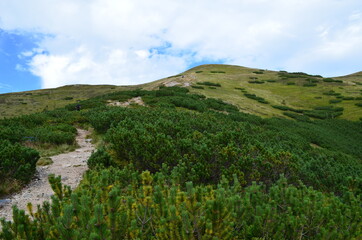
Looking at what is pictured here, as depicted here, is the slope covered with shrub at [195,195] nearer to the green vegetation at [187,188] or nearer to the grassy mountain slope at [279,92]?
the green vegetation at [187,188]

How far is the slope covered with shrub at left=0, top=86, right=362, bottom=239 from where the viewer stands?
9.08 feet

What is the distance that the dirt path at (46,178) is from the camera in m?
5.69

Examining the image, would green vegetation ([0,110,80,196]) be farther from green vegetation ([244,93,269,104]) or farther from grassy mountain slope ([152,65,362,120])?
green vegetation ([244,93,269,104])

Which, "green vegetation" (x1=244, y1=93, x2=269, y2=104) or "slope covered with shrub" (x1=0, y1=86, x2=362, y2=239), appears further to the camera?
"green vegetation" (x1=244, y1=93, x2=269, y2=104)

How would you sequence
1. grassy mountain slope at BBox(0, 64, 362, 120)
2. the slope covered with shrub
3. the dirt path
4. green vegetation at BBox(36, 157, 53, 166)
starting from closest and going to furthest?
1. the slope covered with shrub
2. the dirt path
3. green vegetation at BBox(36, 157, 53, 166)
4. grassy mountain slope at BBox(0, 64, 362, 120)

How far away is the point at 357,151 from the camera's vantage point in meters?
18.0

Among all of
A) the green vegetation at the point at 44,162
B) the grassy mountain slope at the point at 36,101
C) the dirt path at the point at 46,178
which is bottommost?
the dirt path at the point at 46,178

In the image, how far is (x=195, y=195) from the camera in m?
2.91

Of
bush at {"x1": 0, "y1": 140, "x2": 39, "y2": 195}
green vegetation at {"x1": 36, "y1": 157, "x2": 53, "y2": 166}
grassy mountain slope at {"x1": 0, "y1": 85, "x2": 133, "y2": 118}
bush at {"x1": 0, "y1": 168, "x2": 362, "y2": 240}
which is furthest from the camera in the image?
grassy mountain slope at {"x1": 0, "y1": 85, "x2": 133, "y2": 118}

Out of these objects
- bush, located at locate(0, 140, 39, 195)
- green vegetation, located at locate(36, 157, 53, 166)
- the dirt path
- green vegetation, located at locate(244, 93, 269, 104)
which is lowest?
the dirt path

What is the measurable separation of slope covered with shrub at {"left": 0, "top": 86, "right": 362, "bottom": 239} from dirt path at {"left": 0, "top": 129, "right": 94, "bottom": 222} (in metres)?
0.61

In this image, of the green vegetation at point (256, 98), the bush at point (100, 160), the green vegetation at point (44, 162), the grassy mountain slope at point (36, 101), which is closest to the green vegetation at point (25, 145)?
the green vegetation at point (44, 162)

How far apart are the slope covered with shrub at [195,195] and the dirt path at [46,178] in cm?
61

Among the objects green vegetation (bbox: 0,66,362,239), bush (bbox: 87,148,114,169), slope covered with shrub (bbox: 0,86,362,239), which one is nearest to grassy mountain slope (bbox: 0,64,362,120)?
green vegetation (bbox: 0,66,362,239)
